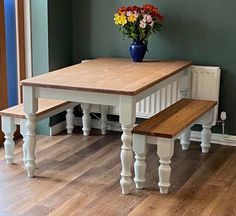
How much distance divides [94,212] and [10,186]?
74cm

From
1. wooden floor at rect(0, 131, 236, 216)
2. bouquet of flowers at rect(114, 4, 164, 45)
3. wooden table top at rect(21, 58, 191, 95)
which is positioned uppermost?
bouquet of flowers at rect(114, 4, 164, 45)

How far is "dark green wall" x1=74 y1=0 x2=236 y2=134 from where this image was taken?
4.40m

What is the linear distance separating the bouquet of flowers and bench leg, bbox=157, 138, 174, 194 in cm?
127

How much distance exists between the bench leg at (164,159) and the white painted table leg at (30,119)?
3.00 ft

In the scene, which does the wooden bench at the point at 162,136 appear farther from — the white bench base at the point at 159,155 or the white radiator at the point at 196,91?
the white radiator at the point at 196,91

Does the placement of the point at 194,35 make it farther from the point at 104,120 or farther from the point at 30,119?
the point at 30,119

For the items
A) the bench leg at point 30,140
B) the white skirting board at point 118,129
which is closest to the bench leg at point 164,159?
the bench leg at point 30,140

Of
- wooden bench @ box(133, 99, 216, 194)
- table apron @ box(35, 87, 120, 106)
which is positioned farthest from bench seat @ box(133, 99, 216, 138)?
table apron @ box(35, 87, 120, 106)

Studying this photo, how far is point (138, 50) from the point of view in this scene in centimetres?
438

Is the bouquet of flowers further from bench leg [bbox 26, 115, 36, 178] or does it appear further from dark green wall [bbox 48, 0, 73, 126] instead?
bench leg [bbox 26, 115, 36, 178]

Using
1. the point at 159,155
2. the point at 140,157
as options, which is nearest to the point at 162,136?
the point at 159,155

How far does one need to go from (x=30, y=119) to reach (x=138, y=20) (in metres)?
1.33

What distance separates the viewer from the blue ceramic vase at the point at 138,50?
437cm

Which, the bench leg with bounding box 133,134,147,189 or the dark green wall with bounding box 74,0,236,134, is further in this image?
the dark green wall with bounding box 74,0,236,134
